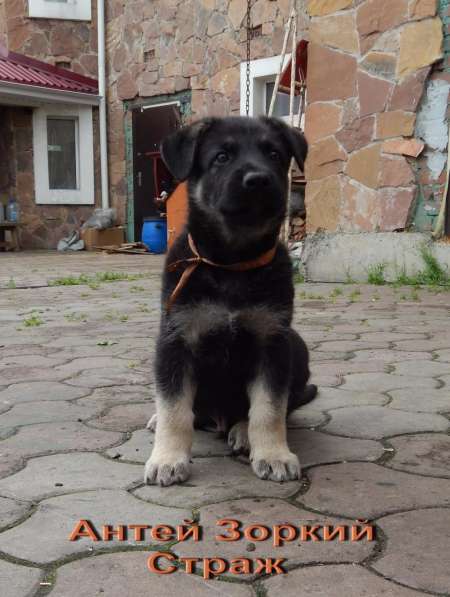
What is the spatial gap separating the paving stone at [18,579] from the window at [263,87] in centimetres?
995

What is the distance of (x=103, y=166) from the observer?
15469mm

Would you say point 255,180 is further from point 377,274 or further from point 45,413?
point 377,274

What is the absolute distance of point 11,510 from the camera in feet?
6.30

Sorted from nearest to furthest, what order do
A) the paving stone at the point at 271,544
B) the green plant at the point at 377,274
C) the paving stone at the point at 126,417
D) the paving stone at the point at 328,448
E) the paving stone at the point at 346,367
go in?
the paving stone at the point at 271,544, the paving stone at the point at 328,448, the paving stone at the point at 126,417, the paving stone at the point at 346,367, the green plant at the point at 377,274

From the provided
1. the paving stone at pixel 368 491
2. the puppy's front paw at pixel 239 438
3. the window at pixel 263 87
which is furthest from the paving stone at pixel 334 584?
the window at pixel 263 87

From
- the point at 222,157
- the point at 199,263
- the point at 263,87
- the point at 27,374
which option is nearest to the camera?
the point at 199,263

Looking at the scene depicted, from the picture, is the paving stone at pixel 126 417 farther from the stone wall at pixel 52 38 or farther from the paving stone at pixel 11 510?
the stone wall at pixel 52 38

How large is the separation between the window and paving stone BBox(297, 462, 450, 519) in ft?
30.3

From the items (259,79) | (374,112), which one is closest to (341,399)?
(374,112)

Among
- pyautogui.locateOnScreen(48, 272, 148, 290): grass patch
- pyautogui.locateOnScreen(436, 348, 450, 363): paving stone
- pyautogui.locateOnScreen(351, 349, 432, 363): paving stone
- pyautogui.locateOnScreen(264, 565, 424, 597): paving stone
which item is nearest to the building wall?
Answer: pyautogui.locateOnScreen(48, 272, 148, 290): grass patch

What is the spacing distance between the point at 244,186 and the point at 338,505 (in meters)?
1.06

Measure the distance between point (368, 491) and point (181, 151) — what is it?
1334 mm

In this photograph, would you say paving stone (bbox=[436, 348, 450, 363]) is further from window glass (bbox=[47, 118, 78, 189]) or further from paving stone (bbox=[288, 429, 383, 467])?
window glass (bbox=[47, 118, 78, 189])

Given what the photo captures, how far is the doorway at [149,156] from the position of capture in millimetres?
13758
